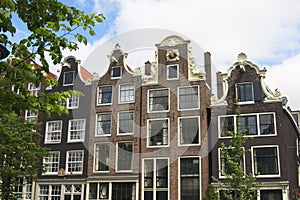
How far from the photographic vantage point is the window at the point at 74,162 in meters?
34.4

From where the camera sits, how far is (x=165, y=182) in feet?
103

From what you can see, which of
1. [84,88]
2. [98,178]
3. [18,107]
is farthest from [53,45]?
[84,88]

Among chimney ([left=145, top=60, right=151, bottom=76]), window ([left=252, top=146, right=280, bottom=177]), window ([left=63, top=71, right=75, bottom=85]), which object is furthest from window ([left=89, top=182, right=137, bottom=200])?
chimney ([left=145, top=60, right=151, bottom=76])

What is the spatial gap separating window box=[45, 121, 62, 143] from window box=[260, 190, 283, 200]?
60.3 ft

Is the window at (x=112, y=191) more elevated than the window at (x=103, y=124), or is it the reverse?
the window at (x=103, y=124)

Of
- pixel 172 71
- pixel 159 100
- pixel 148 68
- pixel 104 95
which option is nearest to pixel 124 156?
pixel 159 100

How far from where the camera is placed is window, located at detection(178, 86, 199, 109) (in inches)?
1273

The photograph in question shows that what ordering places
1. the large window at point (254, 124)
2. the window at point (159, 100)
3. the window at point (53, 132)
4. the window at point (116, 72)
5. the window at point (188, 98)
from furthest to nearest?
1. the window at point (53, 132)
2. the window at point (116, 72)
3. the window at point (159, 100)
4. the window at point (188, 98)
5. the large window at point (254, 124)

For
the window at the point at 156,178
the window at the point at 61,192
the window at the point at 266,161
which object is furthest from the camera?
the window at the point at 61,192

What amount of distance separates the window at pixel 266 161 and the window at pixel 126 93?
1158 centimetres

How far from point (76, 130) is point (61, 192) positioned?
5618mm

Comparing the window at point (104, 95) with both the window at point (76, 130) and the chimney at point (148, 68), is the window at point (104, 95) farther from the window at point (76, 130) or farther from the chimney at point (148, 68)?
the chimney at point (148, 68)

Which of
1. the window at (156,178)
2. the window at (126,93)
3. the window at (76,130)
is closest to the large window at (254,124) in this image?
the window at (156,178)

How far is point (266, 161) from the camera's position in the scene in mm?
28938
